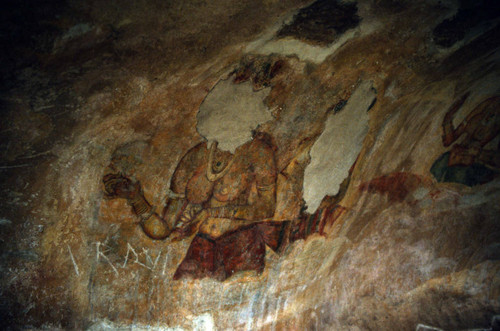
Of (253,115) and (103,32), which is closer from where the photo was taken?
(103,32)

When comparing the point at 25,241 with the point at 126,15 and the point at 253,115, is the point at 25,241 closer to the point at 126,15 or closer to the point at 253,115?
the point at 126,15

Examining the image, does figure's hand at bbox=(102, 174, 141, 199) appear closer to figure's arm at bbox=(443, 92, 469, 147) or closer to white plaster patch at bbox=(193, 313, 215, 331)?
white plaster patch at bbox=(193, 313, 215, 331)

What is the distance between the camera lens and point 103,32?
2.64m

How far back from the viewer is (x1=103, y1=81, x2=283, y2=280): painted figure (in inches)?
147

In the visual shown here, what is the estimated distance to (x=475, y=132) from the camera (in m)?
4.25

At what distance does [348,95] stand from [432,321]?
123 inches

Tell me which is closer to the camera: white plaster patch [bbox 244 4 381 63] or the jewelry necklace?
white plaster patch [bbox 244 4 381 63]

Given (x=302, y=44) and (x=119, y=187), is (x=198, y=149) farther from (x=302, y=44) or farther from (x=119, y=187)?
(x=302, y=44)

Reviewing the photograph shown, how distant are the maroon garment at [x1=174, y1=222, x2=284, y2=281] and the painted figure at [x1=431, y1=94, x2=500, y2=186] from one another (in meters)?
2.20

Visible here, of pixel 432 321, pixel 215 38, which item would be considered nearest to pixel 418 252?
pixel 432 321

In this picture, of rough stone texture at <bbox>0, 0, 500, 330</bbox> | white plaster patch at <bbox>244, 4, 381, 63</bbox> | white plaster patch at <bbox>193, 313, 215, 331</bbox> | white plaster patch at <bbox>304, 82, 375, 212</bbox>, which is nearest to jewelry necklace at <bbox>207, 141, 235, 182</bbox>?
rough stone texture at <bbox>0, 0, 500, 330</bbox>

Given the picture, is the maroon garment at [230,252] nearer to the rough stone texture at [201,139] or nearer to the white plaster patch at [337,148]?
the rough stone texture at [201,139]

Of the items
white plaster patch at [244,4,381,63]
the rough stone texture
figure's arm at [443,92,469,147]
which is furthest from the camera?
figure's arm at [443,92,469,147]

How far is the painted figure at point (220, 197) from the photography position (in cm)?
374
